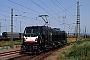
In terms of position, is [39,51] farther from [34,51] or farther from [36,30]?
[36,30]

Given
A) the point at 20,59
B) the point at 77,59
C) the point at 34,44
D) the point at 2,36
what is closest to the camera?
the point at 77,59

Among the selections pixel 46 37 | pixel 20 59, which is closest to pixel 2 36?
pixel 46 37

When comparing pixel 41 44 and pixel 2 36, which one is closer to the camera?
pixel 41 44

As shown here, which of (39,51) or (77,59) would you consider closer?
(77,59)

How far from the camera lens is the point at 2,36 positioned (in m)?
62.9

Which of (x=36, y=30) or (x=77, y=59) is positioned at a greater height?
(x=36, y=30)

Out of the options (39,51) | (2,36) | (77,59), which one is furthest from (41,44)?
(2,36)

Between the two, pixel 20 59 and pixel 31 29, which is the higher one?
pixel 31 29

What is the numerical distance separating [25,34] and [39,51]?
2516 millimetres

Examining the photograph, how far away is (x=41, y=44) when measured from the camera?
2222cm

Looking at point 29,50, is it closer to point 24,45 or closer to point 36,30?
point 24,45

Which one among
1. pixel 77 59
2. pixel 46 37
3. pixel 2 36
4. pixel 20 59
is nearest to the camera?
pixel 77 59

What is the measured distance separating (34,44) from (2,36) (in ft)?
142

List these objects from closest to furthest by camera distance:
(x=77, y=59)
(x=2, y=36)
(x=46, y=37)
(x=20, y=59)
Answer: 1. (x=77, y=59)
2. (x=20, y=59)
3. (x=46, y=37)
4. (x=2, y=36)
